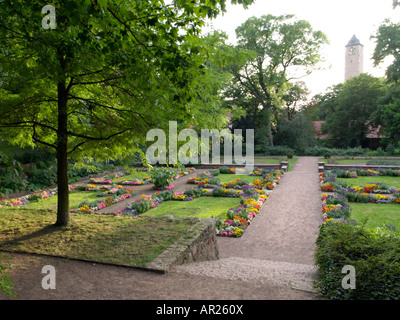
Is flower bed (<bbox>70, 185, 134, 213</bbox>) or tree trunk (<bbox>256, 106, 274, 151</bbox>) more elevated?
tree trunk (<bbox>256, 106, 274, 151</bbox>)

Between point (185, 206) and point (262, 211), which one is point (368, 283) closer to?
point (262, 211)

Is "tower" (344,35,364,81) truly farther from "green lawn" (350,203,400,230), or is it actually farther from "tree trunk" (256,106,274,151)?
"green lawn" (350,203,400,230)

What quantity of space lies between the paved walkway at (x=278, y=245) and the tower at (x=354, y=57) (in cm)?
6819

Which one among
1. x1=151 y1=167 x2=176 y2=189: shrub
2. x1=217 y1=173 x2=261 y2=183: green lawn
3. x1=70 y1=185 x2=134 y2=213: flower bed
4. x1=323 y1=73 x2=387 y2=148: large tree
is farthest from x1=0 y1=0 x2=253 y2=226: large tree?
x1=323 y1=73 x2=387 y2=148: large tree

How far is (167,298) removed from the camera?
345 cm

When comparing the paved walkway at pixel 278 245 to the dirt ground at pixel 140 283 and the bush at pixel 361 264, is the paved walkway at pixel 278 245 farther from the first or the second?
the bush at pixel 361 264

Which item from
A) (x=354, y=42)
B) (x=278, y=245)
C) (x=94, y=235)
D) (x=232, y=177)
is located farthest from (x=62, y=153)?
(x=354, y=42)

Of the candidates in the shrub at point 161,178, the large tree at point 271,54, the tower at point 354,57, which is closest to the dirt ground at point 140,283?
the shrub at point 161,178

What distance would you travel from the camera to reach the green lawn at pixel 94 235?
488 centimetres

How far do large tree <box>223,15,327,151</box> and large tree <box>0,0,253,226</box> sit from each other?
2326 cm

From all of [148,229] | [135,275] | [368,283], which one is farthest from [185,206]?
[368,283]

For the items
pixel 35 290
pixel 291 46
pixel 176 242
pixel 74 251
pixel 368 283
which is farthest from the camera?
pixel 291 46

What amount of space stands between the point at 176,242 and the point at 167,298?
6.28 ft

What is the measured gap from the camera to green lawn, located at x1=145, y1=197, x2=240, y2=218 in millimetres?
10656
